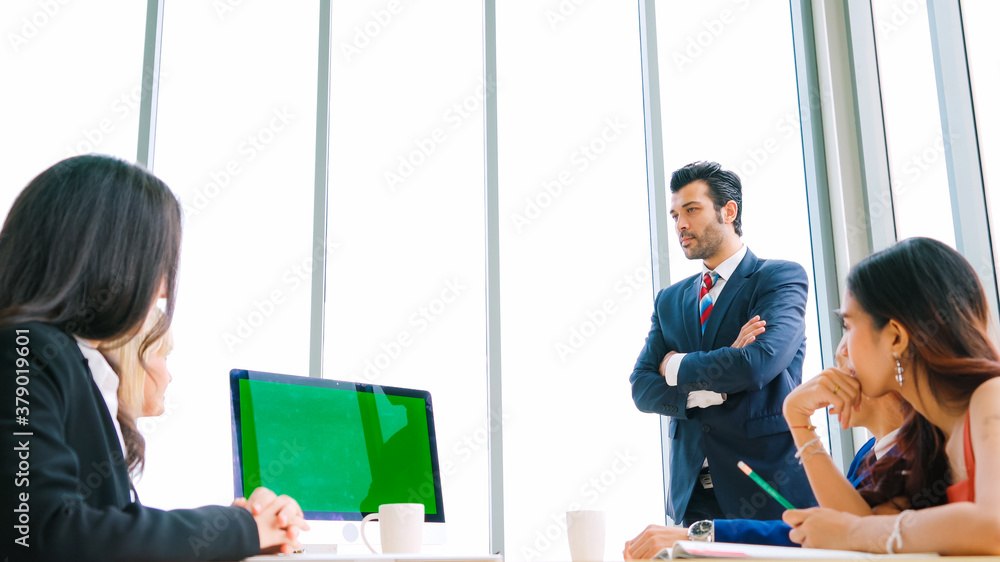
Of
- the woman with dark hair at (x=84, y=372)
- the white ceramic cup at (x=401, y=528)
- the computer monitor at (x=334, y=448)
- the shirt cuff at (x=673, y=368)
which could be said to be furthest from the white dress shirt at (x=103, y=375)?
the shirt cuff at (x=673, y=368)

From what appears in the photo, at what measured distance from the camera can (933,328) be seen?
1423 millimetres

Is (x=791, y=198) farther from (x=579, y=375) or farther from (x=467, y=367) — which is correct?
(x=467, y=367)

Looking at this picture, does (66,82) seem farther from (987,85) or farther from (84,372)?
(987,85)

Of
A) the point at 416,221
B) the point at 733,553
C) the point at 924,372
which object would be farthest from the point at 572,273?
the point at 733,553

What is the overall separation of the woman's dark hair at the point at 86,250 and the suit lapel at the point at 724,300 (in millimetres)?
1933

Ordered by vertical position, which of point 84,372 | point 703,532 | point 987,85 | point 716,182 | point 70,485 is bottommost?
point 703,532

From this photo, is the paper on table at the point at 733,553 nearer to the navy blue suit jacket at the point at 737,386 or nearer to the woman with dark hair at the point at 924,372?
the woman with dark hair at the point at 924,372

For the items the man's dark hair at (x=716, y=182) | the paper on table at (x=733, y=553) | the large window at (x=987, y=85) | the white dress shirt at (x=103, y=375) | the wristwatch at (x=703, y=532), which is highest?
the large window at (x=987, y=85)

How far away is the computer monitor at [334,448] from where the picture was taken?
5.07 feet

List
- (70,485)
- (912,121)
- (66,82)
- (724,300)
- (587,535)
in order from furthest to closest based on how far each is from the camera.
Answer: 1. (66,82)
2. (912,121)
3. (724,300)
4. (587,535)
5. (70,485)

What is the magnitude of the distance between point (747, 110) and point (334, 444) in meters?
3.01

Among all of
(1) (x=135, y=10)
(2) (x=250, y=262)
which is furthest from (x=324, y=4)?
(2) (x=250, y=262)

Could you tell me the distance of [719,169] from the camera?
2965 millimetres

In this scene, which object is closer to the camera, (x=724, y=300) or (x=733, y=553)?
(x=733, y=553)
